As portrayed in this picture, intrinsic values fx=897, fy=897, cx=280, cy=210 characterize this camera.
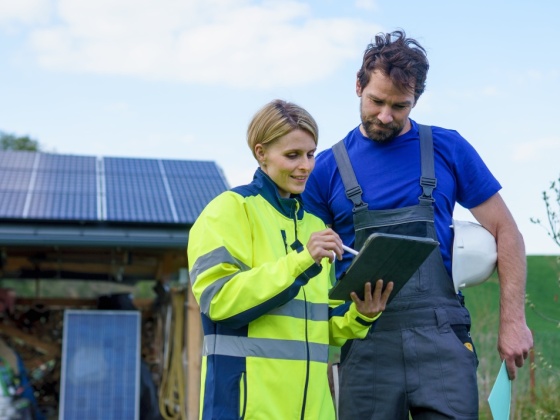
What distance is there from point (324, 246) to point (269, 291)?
0.20 m

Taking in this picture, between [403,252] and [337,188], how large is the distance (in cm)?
69

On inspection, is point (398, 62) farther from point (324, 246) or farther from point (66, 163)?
point (66, 163)

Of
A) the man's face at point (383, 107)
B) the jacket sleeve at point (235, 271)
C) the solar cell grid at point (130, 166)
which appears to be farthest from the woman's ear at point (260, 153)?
the solar cell grid at point (130, 166)

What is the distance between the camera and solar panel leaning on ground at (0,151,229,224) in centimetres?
693

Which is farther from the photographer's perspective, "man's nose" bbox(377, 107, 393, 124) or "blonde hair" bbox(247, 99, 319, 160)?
"man's nose" bbox(377, 107, 393, 124)

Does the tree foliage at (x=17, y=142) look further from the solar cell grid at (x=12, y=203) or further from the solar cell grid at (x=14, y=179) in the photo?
the solar cell grid at (x=12, y=203)

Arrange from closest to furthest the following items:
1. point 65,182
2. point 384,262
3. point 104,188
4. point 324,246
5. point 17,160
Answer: point 324,246
point 384,262
point 104,188
point 65,182
point 17,160

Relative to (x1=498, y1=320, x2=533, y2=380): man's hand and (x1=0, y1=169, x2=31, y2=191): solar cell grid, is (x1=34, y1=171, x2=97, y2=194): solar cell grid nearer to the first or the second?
(x1=0, y1=169, x2=31, y2=191): solar cell grid

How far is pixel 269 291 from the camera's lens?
8.09 ft

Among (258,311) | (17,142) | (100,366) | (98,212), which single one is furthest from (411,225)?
(17,142)

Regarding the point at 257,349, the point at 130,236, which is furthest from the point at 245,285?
the point at 130,236

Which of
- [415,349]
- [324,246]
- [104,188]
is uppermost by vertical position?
[104,188]

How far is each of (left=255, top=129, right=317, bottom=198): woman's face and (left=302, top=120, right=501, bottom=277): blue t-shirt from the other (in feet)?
1.40

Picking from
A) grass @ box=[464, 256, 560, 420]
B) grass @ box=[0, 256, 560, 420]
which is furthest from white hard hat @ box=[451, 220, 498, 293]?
grass @ box=[464, 256, 560, 420]
